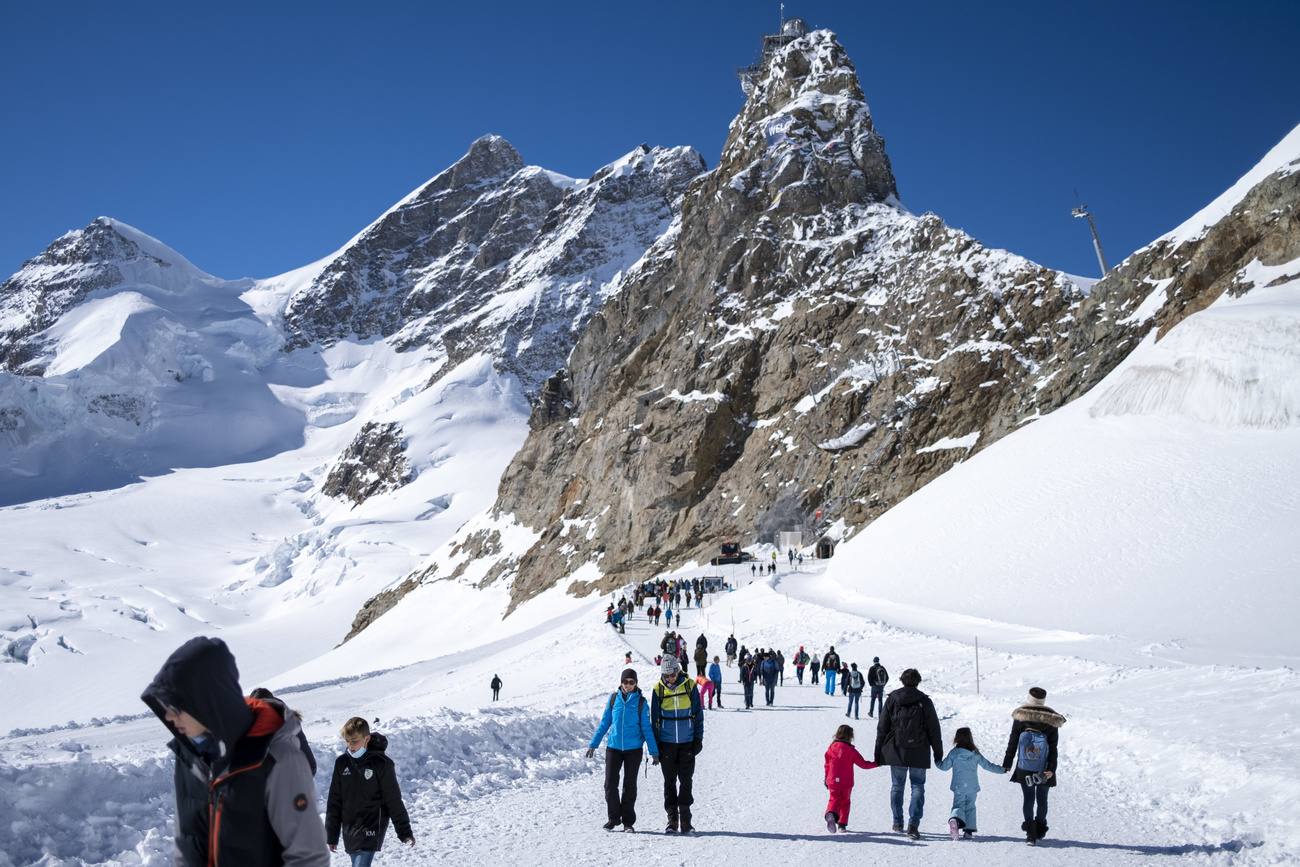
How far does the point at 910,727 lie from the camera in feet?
23.9

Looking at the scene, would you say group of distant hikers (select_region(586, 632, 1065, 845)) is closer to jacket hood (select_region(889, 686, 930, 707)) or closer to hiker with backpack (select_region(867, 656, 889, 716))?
jacket hood (select_region(889, 686, 930, 707))

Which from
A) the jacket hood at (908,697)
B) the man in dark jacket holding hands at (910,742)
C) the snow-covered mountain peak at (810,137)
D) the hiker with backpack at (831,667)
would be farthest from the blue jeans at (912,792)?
the snow-covered mountain peak at (810,137)

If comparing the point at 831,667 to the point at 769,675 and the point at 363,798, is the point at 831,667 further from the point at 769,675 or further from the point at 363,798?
the point at 363,798

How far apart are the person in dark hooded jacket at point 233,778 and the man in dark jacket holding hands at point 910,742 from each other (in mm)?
5378

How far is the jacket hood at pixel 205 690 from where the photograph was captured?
288 centimetres

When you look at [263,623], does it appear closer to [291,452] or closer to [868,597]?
[868,597]

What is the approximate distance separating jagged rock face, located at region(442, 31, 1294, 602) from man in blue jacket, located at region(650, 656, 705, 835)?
135 ft

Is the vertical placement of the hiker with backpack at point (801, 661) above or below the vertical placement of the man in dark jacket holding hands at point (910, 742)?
below

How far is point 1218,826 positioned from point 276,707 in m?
7.43

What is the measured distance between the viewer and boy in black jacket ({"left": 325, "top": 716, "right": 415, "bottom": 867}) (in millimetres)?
5379

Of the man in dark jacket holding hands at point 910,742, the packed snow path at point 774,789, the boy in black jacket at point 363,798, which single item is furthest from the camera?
the man in dark jacket holding hands at point 910,742

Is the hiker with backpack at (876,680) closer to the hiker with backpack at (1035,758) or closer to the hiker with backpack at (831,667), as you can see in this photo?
the hiker with backpack at (831,667)

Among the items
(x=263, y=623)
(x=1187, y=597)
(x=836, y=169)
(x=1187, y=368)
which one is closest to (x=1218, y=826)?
(x=1187, y=597)

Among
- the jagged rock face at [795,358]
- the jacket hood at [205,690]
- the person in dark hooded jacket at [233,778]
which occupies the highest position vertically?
the jagged rock face at [795,358]
